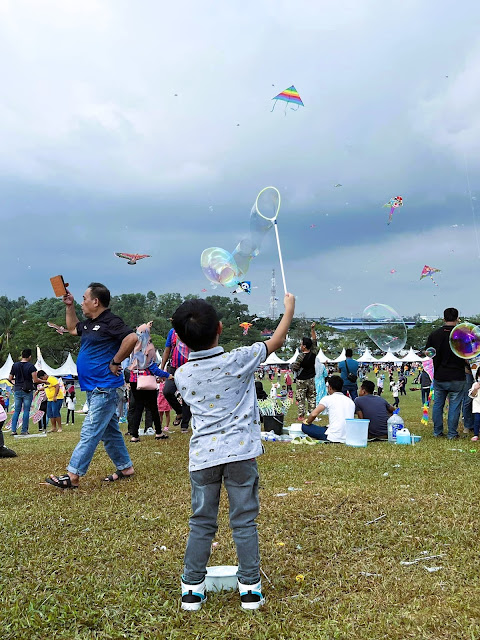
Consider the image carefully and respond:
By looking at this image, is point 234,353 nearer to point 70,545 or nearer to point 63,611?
point 63,611

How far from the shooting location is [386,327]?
1107 cm

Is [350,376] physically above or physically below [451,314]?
below

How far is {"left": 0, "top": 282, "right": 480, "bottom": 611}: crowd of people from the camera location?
299 centimetres

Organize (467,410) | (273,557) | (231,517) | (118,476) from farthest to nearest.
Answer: (467,410) < (118,476) < (273,557) < (231,517)

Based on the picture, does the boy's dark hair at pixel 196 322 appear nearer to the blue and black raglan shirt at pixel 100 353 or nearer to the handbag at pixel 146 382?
the blue and black raglan shirt at pixel 100 353

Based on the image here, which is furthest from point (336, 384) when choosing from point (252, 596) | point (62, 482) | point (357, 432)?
point (252, 596)

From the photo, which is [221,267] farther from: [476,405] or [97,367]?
[476,405]

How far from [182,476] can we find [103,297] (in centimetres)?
216

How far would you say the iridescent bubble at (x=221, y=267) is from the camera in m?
6.77

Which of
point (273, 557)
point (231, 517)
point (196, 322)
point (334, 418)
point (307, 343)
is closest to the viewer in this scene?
point (231, 517)

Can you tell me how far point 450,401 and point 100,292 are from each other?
6.47 m

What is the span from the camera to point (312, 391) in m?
13.2

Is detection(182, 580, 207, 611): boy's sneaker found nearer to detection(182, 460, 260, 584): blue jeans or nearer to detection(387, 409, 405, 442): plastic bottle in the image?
detection(182, 460, 260, 584): blue jeans

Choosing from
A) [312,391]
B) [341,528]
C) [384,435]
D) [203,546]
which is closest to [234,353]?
[203,546]
